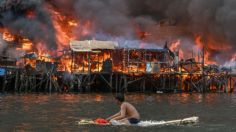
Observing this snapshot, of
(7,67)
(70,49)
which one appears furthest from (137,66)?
(7,67)

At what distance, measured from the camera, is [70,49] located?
7738cm

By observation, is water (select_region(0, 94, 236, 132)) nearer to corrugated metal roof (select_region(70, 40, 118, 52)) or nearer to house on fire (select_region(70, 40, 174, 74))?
house on fire (select_region(70, 40, 174, 74))

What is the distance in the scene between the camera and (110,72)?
243ft

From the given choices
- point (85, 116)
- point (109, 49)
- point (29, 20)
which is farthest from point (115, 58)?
point (85, 116)

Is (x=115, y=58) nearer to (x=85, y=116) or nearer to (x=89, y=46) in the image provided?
(x=89, y=46)

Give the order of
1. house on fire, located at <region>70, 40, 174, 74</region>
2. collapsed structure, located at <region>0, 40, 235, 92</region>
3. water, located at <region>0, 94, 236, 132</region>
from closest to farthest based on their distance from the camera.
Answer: water, located at <region>0, 94, 236, 132</region>, collapsed structure, located at <region>0, 40, 235, 92</region>, house on fire, located at <region>70, 40, 174, 74</region>

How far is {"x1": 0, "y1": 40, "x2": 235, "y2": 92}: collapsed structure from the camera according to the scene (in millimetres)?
73000

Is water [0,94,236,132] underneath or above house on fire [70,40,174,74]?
underneath

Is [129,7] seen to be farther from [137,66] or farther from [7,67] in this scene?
[7,67]

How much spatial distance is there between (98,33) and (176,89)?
57.6 ft

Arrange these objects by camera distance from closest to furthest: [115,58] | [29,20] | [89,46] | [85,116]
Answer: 1. [85,116]
2. [89,46]
3. [115,58]
4. [29,20]

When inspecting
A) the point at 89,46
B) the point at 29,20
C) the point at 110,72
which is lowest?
the point at 110,72

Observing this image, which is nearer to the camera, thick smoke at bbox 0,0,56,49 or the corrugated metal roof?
the corrugated metal roof

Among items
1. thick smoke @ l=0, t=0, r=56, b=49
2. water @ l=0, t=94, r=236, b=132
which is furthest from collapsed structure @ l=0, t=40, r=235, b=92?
water @ l=0, t=94, r=236, b=132
